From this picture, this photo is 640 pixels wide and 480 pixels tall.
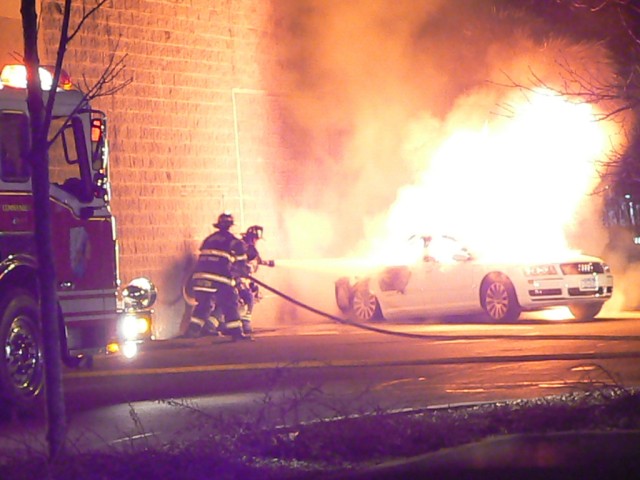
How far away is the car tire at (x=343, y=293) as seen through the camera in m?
19.1

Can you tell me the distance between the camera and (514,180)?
20.2 meters

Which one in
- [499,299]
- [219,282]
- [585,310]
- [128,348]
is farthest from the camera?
[585,310]

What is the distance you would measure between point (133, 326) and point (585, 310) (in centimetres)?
842

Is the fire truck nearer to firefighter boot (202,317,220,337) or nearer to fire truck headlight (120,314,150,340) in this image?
fire truck headlight (120,314,150,340)

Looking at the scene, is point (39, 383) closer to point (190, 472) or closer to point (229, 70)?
point (190, 472)

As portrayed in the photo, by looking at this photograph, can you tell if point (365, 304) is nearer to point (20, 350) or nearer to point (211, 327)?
point (211, 327)

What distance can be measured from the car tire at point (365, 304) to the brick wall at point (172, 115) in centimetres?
204

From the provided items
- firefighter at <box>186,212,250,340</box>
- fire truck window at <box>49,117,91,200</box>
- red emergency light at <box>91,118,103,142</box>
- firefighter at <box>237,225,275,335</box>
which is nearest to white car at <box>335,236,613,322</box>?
firefighter at <box>237,225,275,335</box>

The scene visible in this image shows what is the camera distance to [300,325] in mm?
19266

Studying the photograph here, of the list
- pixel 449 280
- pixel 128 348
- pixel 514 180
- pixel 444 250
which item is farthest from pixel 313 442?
pixel 514 180

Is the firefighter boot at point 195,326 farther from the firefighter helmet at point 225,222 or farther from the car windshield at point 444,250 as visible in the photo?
the car windshield at point 444,250

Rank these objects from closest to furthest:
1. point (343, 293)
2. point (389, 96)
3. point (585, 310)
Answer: point (585, 310), point (343, 293), point (389, 96)

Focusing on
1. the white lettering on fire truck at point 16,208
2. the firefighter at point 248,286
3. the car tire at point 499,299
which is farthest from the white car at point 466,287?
the white lettering on fire truck at point 16,208

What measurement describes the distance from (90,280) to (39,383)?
104 cm
